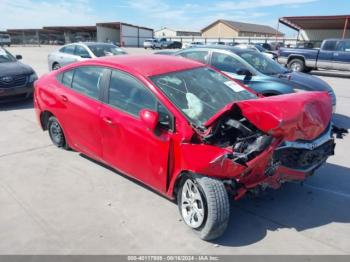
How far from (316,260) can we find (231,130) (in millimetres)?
1417

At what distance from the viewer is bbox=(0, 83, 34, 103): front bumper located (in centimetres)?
833

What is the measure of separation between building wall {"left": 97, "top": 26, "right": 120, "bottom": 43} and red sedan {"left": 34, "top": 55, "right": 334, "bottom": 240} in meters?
61.3

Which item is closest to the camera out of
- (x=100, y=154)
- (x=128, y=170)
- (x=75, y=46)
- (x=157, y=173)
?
(x=157, y=173)

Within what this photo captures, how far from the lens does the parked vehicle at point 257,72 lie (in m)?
6.93

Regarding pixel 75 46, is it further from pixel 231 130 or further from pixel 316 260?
pixel 316 260

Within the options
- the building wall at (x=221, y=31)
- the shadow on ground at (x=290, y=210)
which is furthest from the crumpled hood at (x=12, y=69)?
the building wall at (x=221, y=31)

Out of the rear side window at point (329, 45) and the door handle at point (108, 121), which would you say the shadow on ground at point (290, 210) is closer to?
the door handle at point (108, 121)

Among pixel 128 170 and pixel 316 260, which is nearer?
pixel 316 260

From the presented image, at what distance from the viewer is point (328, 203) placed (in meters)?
3.96

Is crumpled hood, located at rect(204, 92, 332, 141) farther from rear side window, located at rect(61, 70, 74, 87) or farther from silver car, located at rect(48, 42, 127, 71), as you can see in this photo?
silver car, located at rect(48, 42, 127, 71)

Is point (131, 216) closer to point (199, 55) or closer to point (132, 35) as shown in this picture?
point (199, 55)

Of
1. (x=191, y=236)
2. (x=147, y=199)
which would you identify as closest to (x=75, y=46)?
(x=147, y=199)

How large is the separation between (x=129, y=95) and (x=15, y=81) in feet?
19.5

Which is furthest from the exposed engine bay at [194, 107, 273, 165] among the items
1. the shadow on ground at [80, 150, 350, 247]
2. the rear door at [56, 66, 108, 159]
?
the rear door at [56, 66, 108, 159]
